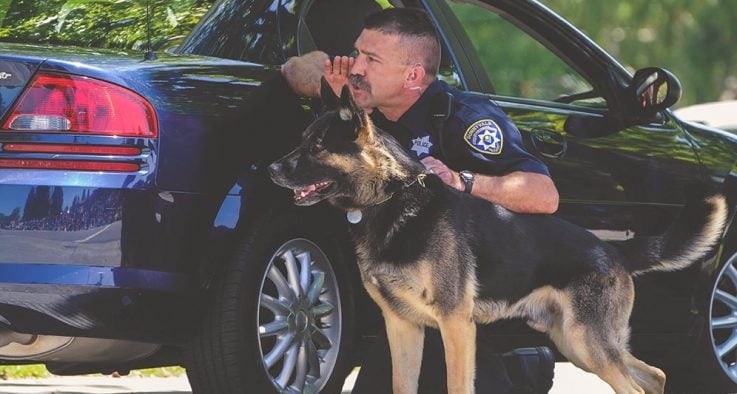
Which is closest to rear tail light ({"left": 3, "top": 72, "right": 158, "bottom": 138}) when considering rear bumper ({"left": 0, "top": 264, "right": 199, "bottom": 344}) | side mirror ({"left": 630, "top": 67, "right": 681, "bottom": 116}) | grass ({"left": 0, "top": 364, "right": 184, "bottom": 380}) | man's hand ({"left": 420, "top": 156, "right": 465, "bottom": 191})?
rear bumper ({"left": 0, "top": 264, "right": 199, "bottom": 344})

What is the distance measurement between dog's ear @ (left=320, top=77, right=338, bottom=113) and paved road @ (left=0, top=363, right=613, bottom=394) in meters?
2.70

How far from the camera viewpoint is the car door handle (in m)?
6.25

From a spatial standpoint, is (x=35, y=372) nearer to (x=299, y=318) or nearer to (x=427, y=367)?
(x=299, y=318)

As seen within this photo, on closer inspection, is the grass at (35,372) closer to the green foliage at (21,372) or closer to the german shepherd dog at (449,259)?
Result: the green foliage at (21,372)

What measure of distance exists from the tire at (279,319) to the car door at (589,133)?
3.58 feet

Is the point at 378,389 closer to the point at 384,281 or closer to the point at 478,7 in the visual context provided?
the point at 384,281

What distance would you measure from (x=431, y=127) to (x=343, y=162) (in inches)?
23.1

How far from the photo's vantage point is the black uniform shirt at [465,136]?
5461 millimetres

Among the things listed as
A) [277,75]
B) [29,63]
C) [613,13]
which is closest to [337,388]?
[277,75]

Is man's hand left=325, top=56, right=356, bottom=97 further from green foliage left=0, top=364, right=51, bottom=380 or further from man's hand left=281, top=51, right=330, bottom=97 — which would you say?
green foliage left=0, top=364, right=51, bottom=380

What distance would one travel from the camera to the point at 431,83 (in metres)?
5.62

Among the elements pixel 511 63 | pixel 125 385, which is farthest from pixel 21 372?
pixel 511 63

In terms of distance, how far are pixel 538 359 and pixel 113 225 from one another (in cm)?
172

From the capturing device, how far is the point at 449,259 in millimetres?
5184
